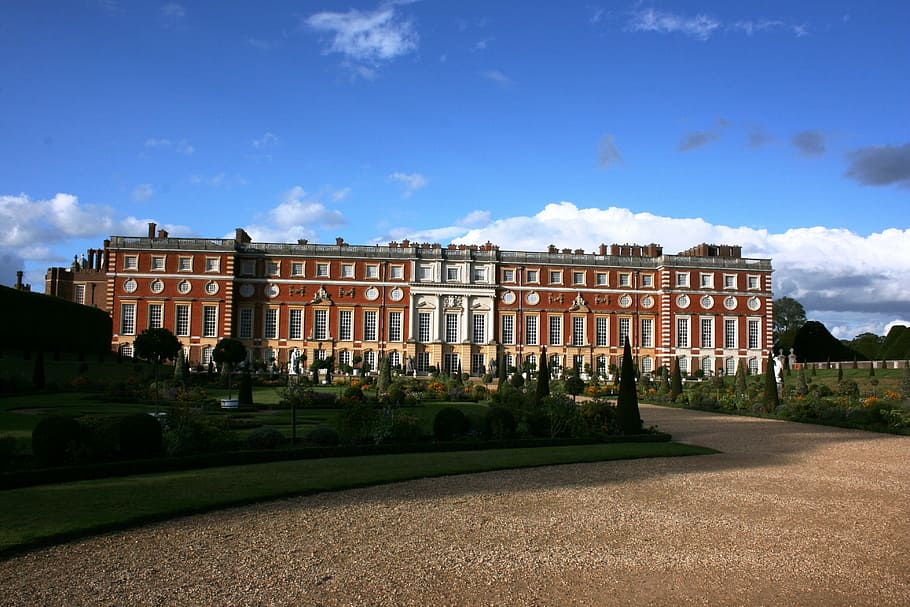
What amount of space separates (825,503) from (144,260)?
43.6m

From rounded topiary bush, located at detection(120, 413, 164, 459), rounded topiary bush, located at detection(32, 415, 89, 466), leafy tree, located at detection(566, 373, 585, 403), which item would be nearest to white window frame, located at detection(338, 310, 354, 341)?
leafy tree, located at detection(566, 373, 585, 403)

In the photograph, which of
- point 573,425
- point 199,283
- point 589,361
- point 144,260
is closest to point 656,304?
point 589,361

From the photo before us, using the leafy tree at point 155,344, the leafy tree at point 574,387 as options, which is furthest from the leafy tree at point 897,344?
the leafy tree at point 155,344

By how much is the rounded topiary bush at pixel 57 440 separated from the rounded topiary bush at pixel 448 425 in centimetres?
573

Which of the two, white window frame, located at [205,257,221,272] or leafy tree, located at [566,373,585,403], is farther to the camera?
white window frame, located at [205,257,221,272]

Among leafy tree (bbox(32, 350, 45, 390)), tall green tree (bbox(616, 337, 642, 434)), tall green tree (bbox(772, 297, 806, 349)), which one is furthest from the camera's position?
tall green tree (bbox(772, 297, 806, 349))

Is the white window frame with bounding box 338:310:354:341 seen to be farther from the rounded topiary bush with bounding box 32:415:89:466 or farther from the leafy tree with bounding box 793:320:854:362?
the rounded topiary bush with bounding box 32:415:89:466

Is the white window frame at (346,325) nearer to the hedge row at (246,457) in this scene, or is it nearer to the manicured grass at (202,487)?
the hedge row at (246,457)

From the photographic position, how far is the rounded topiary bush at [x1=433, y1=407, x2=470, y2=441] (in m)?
13.5

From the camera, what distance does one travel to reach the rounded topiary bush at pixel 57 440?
31.7ft

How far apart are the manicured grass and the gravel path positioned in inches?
12.7

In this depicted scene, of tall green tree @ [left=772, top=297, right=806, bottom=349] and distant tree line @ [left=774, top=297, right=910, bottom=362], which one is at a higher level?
tall green tree @ [left=772, top=297, right=806, bottom=349]

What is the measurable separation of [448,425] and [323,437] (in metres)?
2.24

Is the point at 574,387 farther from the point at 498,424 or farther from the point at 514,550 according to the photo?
the point at 514,550
